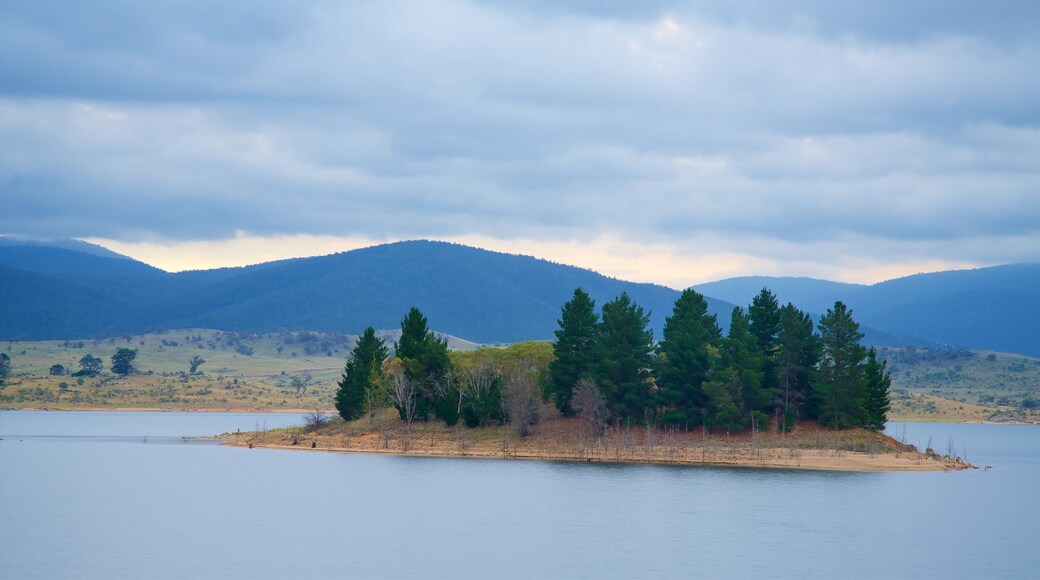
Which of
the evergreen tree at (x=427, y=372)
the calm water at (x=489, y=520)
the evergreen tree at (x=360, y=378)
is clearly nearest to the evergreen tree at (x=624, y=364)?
the calm water at (x=489, y=520)

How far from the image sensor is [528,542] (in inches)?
2387

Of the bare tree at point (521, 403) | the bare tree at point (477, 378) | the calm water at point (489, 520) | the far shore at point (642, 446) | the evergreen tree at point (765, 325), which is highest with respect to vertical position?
the evergreen tree at point (765, 325)

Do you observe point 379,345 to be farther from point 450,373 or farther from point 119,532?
point 119,532

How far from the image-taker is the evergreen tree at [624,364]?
113562 millimetres

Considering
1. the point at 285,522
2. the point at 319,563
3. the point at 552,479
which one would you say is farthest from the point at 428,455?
the point at 319,563

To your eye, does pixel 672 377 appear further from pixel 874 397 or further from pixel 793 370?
pixel 874 397

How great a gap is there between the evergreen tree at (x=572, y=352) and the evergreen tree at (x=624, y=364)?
1.79m

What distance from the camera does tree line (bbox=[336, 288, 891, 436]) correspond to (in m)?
108

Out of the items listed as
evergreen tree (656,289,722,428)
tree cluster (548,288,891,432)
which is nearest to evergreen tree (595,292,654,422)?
tree cluster (548,288,891,432)

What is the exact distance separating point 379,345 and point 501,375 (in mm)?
18885

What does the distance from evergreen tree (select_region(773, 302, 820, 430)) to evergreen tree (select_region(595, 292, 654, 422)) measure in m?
12.2

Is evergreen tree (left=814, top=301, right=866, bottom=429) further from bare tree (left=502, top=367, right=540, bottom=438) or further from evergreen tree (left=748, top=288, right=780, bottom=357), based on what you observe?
bare tree (left=502, top=367, right=540, bottom=438)

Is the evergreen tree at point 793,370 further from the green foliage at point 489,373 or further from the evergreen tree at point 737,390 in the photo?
the green foliage at point 489,373

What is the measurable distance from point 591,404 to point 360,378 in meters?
30.9
